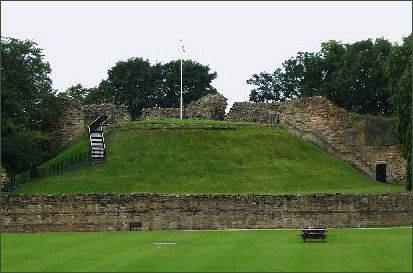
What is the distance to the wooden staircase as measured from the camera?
54.3 meters

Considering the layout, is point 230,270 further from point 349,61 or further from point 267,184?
point 349,61

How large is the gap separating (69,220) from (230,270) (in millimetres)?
23265

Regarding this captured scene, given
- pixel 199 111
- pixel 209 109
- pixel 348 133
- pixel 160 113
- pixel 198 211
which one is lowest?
pixel 198 211

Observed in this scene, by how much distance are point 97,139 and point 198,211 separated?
44.9ft

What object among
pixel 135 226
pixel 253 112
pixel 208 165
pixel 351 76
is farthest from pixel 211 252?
pixel 351 76

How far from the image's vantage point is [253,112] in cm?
6600

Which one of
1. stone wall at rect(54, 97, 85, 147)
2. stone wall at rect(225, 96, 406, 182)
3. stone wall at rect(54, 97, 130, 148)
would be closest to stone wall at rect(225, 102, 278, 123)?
stone wall at rect(225, 96, 406, 182)

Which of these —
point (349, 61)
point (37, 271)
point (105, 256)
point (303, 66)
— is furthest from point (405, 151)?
point (303, 66)

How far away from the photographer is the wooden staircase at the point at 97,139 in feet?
178

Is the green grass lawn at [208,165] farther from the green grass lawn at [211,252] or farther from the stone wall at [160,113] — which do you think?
the green grass lawn at [211,252]

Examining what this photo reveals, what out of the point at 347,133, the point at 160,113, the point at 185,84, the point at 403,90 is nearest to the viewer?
the point at 403,90

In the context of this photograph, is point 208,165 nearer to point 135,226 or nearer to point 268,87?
point 135,226

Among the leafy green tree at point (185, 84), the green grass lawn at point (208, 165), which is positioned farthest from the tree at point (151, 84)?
the green grass lawn at point (208, 165)

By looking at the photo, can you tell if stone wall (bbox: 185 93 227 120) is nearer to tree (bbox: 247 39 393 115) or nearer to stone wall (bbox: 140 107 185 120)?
stone wall (bbox: 140 107 185 120)
